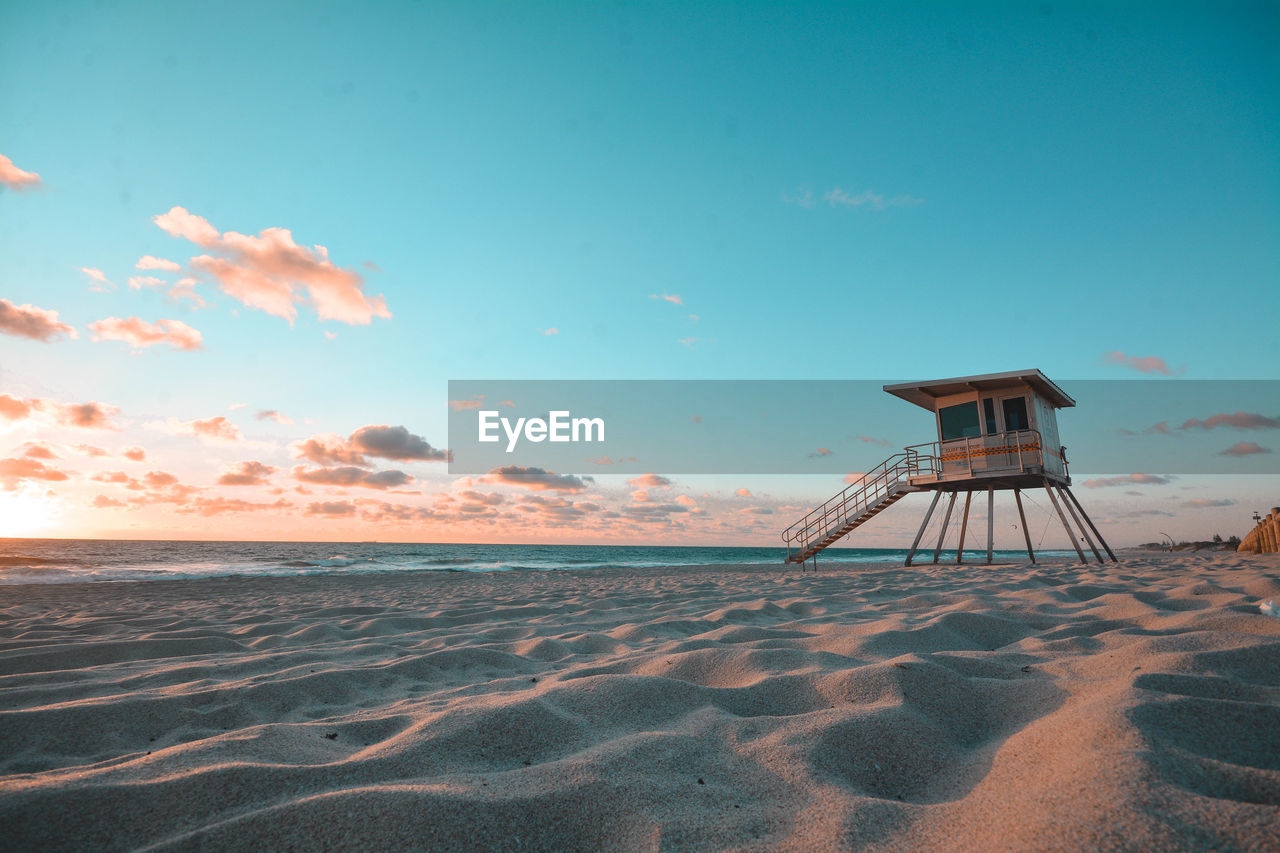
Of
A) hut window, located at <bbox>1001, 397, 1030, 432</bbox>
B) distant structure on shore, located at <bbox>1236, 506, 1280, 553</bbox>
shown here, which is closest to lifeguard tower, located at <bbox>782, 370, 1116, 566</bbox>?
hut window, located at <bbox>1001, 397, 1030, 432</bbox>

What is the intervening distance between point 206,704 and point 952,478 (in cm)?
1443

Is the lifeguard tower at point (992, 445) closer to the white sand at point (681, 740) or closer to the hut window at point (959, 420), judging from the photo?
the hut window at point (959, 420)

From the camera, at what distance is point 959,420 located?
46.6 feet

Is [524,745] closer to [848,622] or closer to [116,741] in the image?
[116,741]

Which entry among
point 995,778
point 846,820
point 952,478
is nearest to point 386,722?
point 846,820

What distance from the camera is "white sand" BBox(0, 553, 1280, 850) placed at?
1500 mm

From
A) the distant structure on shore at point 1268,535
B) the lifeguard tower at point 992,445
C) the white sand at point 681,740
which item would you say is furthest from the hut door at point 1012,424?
Result: the white sand at point 681,740

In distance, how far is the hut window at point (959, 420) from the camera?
13930mm

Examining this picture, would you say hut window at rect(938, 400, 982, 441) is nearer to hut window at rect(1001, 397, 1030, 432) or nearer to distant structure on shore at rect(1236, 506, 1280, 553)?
hut window at rect(1001, 397, 1030, 432)

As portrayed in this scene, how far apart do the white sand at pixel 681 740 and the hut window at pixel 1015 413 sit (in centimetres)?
984

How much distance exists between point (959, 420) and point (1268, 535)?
34.2 feet

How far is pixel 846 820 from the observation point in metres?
1.56

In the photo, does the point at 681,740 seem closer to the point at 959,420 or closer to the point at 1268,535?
the point at 959,420

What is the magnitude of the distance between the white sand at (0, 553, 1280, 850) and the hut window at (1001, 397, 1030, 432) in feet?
32.3
